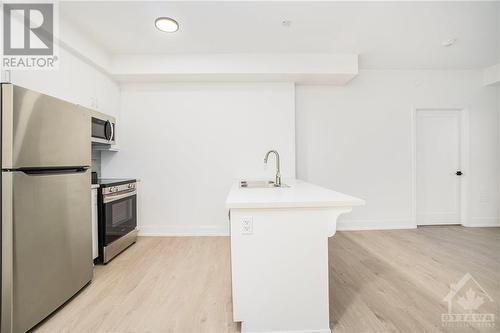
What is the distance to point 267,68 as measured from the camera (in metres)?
3.23

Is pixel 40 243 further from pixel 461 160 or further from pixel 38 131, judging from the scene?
pixel 461 160

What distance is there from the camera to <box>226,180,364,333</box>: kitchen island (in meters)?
1.45

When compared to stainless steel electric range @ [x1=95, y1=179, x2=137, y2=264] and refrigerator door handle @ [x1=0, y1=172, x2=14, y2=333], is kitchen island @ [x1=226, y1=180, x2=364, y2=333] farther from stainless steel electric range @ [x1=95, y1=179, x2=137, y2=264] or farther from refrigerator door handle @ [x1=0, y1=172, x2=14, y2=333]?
stainless steel electric range @ [x1=95, y1=179, x2=137, y2=264]

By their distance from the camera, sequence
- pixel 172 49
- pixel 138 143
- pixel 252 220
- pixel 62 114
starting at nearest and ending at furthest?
pixel 252 220 < pixel 62 114 < pixel 172 49 < pixel 138 143

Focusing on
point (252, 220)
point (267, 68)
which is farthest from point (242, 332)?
point (267, 68)

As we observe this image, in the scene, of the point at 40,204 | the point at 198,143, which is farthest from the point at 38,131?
the point at 198,143

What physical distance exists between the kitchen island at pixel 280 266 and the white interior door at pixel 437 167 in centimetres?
342

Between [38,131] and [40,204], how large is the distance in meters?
0.48

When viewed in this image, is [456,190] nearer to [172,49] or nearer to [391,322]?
[391,322]

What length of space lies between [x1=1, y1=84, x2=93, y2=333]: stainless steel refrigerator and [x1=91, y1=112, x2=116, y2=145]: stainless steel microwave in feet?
2.60

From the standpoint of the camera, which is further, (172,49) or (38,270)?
(172,49)

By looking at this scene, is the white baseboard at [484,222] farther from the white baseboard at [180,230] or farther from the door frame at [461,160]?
the white baseboard at [180,230]

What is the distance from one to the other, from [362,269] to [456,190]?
9.63ft

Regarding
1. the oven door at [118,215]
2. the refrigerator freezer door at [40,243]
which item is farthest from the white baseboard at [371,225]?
the refrigerator freezer door at [40,243]
